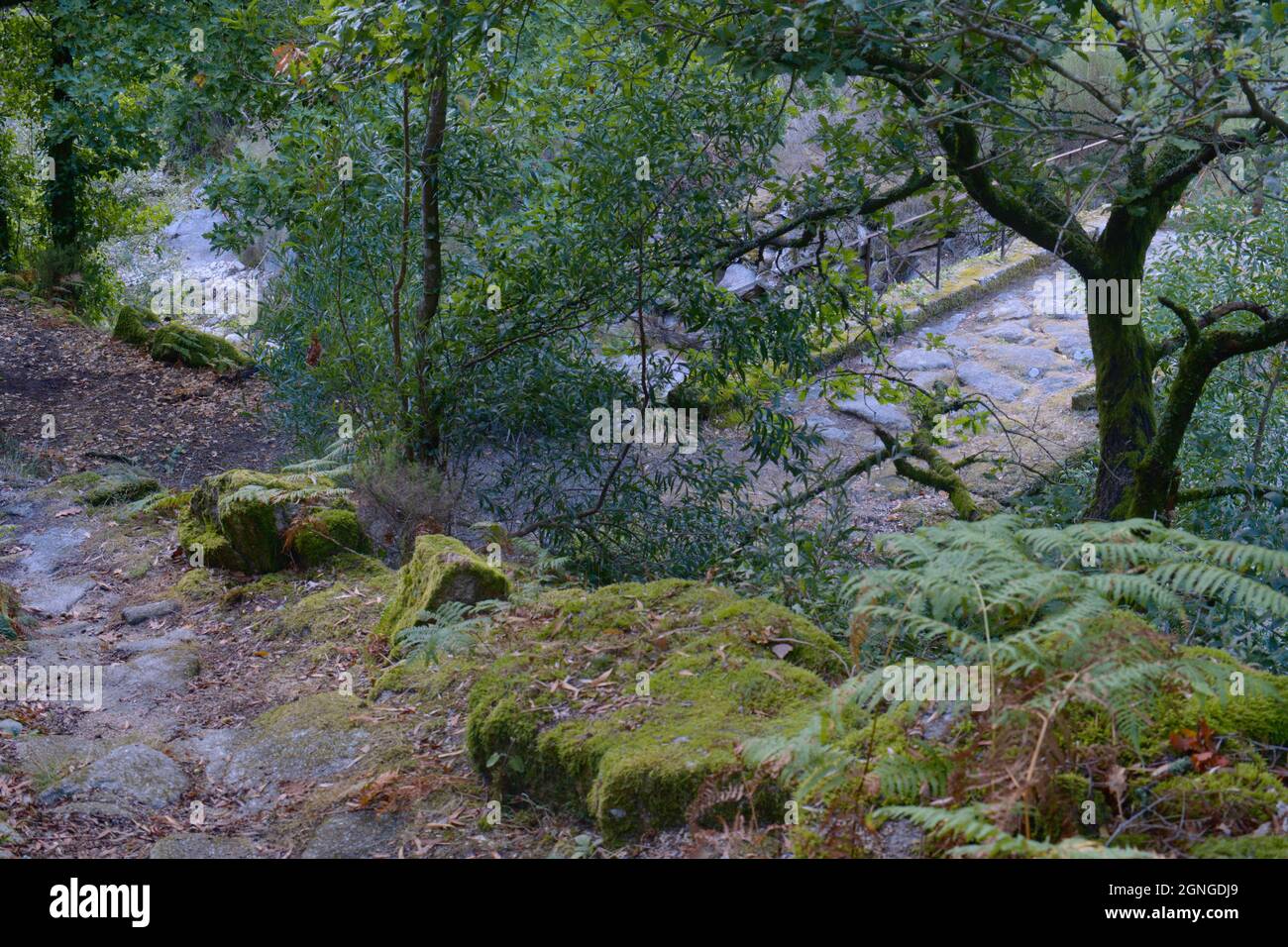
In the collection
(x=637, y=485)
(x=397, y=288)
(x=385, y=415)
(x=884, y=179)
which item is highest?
(x=884, y=179)

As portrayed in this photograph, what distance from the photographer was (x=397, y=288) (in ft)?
23.4

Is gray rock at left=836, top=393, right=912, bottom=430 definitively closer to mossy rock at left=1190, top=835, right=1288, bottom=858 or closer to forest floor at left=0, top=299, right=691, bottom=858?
forest floor at left=0, top=299, right=691, bottom=858

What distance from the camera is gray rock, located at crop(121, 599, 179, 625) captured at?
6.96m

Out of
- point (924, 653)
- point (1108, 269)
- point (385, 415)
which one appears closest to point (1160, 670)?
point (924, 653)

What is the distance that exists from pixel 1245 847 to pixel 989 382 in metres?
11.8

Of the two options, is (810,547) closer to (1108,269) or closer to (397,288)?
(1108,269)

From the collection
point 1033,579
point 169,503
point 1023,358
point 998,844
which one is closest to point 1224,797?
point 1033,579

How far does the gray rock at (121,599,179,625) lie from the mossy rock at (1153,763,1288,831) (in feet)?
20.5

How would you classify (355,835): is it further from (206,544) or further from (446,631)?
(206,544)

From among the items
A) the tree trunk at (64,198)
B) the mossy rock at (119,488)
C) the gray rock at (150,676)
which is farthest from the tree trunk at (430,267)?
the tree trunk at (64,198)

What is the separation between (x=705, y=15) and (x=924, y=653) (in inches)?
155

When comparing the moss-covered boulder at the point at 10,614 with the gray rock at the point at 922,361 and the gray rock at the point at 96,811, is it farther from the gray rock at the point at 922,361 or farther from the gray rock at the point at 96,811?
the gray rock at the point at 922,361

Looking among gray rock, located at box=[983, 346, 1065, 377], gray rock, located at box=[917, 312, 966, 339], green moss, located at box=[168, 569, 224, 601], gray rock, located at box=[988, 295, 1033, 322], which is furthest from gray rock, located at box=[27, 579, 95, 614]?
gray rock, located at box=[988, 295, 1033, 322]

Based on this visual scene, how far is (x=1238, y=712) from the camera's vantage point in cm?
287
